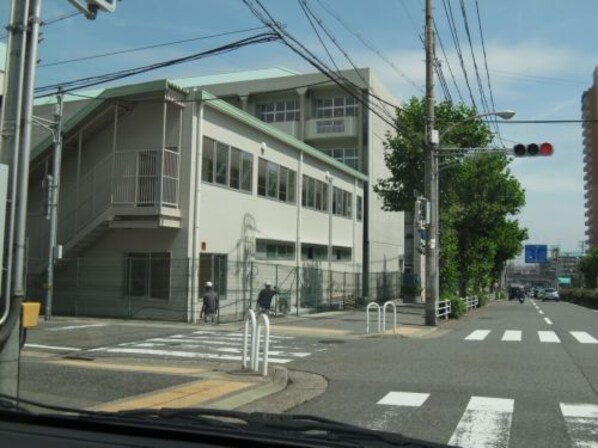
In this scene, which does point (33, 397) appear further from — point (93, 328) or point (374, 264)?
point (374, 264)

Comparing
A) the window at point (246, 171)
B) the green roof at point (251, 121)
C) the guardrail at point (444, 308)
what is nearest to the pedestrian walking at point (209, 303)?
the window at point (246, 171)

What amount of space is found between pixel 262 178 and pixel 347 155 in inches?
911

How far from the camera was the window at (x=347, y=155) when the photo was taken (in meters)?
51.9

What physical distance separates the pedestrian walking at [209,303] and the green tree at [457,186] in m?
17.1

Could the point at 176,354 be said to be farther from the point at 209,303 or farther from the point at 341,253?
the point at 341,253

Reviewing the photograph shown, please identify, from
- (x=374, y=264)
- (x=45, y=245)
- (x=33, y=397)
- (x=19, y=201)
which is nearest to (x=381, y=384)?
(x=33, y=397)

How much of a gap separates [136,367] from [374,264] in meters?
38.7

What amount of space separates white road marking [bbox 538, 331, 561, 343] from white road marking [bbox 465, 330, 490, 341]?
5.23 ft

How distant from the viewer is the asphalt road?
755cm

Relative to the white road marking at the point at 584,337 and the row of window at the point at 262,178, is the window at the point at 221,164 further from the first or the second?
the white road marking at the point at 584,337

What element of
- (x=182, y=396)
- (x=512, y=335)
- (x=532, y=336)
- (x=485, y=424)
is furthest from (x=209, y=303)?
(x=485, y=424)

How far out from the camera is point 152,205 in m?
23.5

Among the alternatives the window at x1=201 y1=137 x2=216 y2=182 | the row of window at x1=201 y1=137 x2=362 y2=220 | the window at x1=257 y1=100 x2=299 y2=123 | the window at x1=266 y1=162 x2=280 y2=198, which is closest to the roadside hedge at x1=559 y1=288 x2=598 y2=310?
the row of window at x1=201 y1=137 x2=362 y2=220

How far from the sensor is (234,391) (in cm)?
963
